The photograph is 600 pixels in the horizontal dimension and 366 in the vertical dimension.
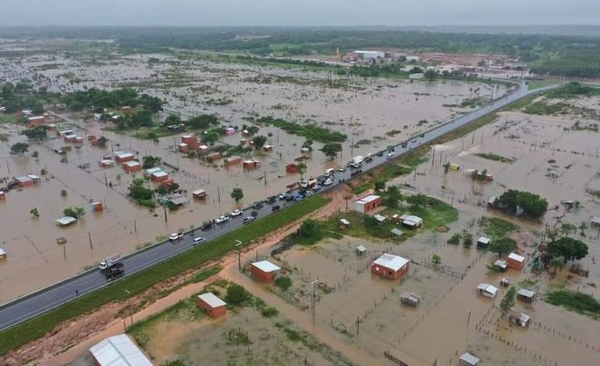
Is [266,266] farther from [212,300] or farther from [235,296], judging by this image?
[212,300]

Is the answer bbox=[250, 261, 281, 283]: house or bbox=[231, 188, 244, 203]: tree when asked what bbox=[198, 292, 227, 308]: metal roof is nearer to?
bbox=[250, 261, 281, 283]: house

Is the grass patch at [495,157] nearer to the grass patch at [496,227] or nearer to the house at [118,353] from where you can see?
the grass patch at [496,227]

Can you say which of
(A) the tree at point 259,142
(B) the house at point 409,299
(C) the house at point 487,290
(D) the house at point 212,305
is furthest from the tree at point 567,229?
(A) the tree at point 259,142

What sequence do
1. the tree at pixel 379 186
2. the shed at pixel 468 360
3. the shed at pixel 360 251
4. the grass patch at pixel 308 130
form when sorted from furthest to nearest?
the grass patch at pixel 308 130
the tree at pixel 379 186
the shed at pixel 360 251
the shed at pixel 468 360

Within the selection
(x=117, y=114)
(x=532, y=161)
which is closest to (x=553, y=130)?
(x=532, y=161)

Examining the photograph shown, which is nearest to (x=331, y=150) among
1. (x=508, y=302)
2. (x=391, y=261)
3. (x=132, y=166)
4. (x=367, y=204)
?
(x=367, y=204)

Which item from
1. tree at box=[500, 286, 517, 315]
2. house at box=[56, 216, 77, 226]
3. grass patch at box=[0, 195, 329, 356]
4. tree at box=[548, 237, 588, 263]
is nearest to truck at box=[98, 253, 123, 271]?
grass patch at box=[0, 195, 329, 356]

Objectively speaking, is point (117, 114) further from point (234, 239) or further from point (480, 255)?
point (480, 255)
